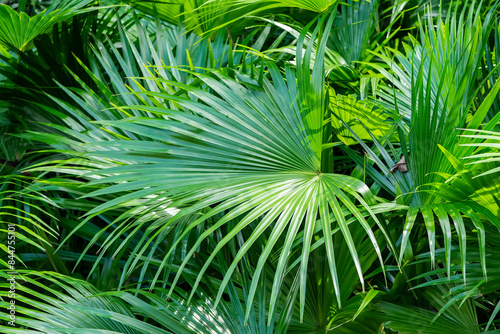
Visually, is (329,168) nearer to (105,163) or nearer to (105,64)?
(105,163)

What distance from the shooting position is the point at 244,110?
1000 millimetres

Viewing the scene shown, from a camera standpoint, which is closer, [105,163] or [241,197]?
[241,197]

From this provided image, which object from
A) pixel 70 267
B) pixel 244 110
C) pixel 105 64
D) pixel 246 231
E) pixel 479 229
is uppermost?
pixel 105 64

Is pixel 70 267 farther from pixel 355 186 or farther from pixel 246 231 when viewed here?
pixel 355 186

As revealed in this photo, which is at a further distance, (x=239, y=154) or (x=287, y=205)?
(x=239, y=154)

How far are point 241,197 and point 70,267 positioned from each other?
943 millimetres

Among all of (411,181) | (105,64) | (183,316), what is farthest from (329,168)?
(105,64)

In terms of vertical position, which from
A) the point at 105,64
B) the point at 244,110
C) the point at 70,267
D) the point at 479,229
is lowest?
the point at 70,267

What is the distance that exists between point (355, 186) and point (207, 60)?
2.64 feet

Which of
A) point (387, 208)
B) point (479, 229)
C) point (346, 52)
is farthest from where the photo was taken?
point (346, 52)

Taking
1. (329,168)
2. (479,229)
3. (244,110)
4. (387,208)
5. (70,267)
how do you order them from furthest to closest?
(70,267) → (329,168) → (244,110) → (387,208) → (479,229)

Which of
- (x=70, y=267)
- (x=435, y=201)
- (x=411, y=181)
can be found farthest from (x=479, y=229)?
(x=70, y=267)

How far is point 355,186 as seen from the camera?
87 cm

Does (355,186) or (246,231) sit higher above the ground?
(355,186)
